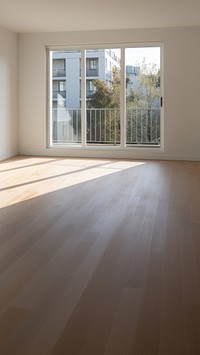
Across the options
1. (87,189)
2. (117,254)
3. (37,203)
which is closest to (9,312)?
(117,254)

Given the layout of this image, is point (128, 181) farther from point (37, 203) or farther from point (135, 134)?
point (135, 134)

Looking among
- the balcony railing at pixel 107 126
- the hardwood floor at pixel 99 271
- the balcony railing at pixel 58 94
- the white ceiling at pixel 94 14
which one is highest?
the white ceiling at pixel 94 14

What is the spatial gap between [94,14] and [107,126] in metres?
2.19

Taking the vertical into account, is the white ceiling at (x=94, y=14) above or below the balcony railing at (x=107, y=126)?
above

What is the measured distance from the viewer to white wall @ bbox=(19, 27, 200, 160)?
667cm

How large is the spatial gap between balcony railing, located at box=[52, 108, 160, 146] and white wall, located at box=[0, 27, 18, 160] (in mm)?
842

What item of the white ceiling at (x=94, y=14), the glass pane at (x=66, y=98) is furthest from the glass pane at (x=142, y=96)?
the glass pane at (x=66, y=98)

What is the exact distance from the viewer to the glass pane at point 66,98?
7387 mm

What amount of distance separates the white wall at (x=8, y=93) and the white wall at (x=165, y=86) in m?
0.18

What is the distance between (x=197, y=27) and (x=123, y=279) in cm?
583

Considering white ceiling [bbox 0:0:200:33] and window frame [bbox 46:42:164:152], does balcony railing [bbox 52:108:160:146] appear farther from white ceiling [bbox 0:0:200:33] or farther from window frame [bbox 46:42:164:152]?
white ceiling [bbox 0:0:200:33]

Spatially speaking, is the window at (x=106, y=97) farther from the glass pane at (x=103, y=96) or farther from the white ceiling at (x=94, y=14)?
the white ceiling at (x=94, y=14)

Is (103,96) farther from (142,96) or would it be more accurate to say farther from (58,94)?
(58,94)

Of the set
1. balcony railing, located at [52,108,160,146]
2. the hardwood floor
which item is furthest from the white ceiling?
the hardwood floor
